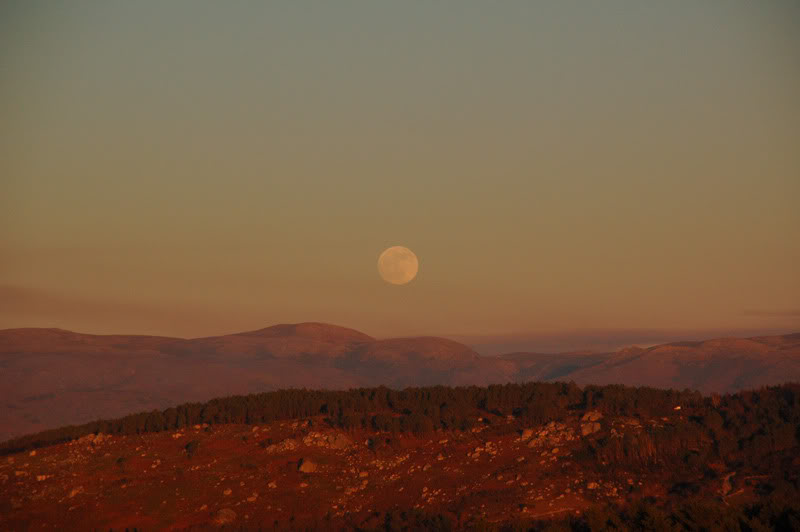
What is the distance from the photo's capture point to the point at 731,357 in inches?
4990

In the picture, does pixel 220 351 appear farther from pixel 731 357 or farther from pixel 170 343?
pixel 731 357

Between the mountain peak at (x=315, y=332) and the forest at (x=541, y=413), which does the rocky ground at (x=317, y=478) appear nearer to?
the forest at (x=541, y=413)

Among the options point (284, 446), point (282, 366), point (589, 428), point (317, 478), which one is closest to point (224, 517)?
point (317, 478)

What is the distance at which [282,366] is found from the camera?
147750 mm

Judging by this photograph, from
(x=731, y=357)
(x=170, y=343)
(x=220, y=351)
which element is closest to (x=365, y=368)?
(x=220, y=351)

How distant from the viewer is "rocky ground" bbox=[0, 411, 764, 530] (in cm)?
2156

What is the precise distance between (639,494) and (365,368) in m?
141

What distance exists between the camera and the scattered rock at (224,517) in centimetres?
2217

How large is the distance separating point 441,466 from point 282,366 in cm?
12578

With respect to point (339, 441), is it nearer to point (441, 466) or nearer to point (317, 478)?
point (317, 478)

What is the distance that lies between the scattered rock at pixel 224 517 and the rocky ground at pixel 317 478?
0.11 feet

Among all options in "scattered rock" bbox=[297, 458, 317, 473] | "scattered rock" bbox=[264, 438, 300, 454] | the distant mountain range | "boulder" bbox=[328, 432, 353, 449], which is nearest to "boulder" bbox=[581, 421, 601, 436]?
"boulder" bbox=[328, 432, 353, 449]

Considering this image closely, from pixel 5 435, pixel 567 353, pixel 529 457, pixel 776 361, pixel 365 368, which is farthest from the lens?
pixel 567 353

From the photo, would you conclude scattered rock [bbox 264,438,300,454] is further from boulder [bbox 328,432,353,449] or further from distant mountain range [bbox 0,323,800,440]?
distant mountain range [bbox 0,323,800,440]
